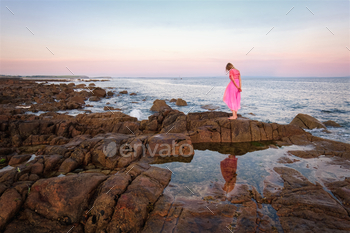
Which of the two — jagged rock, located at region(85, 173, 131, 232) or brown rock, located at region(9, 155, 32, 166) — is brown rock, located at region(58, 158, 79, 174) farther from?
jagged rock, located at region(85, 173, 131, 232)

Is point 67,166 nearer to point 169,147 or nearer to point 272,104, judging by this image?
point 169,147

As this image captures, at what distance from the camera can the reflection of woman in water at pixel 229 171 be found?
16.1ft

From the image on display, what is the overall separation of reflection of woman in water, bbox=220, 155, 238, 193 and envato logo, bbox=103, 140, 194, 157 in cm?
148

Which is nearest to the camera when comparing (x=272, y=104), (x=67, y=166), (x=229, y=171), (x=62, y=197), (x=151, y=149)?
(x=62, y=197)

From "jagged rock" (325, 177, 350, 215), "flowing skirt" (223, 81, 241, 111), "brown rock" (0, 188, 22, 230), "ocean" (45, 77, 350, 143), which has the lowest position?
"ocean" (45, 77, 350, 143)

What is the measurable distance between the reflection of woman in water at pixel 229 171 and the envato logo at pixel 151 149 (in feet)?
4.87

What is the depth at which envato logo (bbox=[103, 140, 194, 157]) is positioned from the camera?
6.82 meters

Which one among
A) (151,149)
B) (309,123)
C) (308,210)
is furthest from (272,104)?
(308,210)

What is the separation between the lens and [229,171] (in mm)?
5812

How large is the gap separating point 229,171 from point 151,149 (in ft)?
10.4

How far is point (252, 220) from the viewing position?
12.0ft

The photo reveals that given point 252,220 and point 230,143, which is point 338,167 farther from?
point 252,220

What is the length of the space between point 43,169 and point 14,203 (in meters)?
1.86

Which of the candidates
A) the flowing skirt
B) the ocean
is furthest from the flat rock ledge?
the ocean
